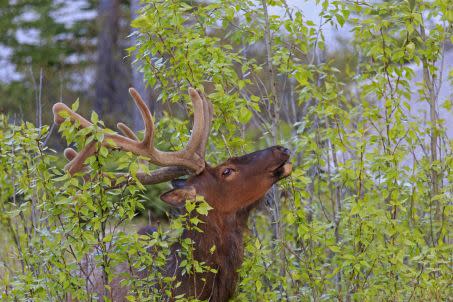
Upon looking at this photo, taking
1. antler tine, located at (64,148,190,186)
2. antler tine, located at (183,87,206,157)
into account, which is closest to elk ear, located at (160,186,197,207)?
antler tine, located at (64,148,190,186)

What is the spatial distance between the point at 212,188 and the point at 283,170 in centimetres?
50

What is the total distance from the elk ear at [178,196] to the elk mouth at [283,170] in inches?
21.9

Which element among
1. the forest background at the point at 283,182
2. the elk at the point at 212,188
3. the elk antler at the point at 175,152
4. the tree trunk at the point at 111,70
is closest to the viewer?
the forest background at the point at 283,182

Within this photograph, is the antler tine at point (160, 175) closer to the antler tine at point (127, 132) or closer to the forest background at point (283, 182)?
the forest background at point (283, 182)

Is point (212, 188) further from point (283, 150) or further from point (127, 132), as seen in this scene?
point (127, 132)

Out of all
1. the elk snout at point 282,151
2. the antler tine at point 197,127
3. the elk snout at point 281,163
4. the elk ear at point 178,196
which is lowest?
the elk ear at point 178,196

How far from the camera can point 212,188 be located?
18.3ft

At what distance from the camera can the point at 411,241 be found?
550 cm

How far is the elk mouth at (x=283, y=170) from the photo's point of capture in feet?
17.7

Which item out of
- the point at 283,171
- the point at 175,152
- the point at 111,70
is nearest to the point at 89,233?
the point at 175,152

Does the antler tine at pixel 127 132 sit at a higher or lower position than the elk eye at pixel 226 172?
higher

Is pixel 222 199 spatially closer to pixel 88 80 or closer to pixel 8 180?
pixel 8 180

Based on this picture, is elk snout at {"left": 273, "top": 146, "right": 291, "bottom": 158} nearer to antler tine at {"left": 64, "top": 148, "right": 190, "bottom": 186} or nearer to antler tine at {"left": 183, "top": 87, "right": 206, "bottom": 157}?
antler tine at {"left": 183, "top": 87, "right": 206, "bottom": 157}

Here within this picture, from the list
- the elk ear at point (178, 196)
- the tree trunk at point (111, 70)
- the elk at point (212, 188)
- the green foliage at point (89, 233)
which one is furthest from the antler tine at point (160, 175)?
the tree trunk at point (111, 70)
